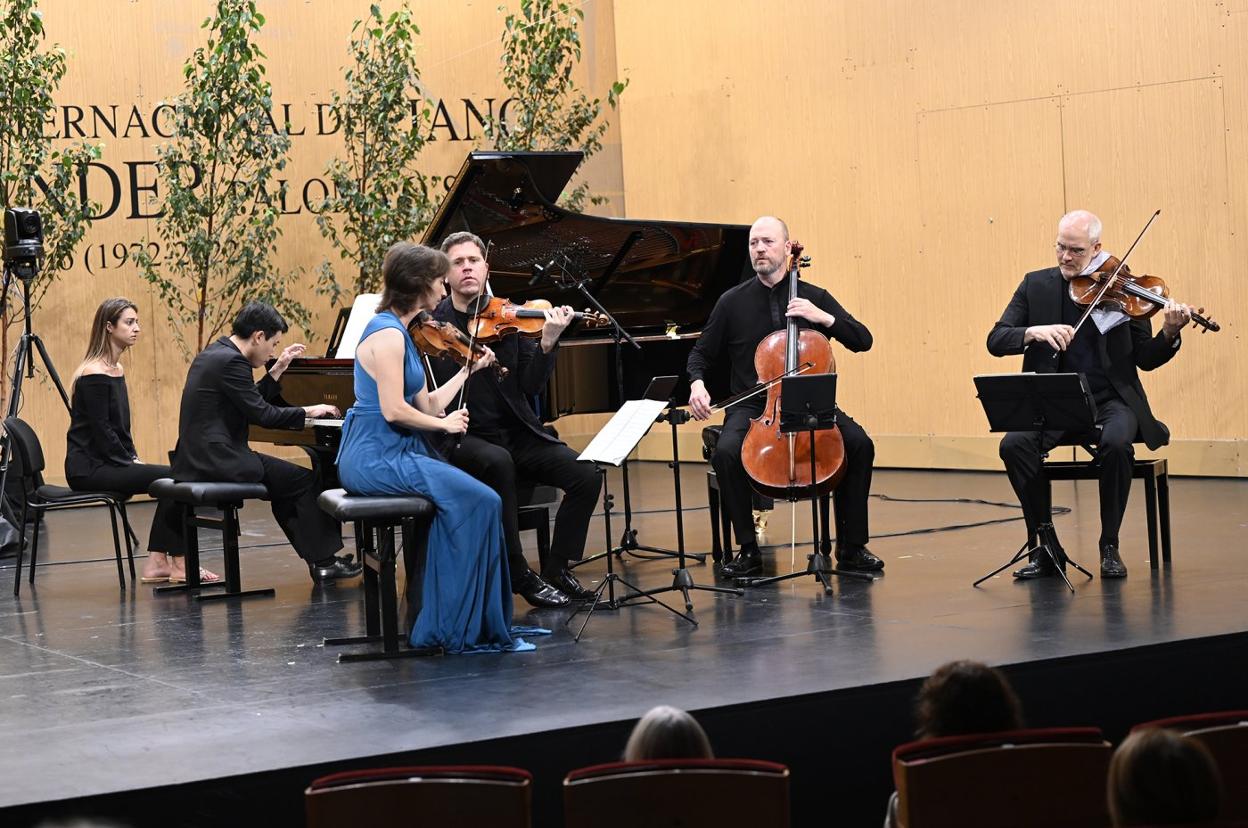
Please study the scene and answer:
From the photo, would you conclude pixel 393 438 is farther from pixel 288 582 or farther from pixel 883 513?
pixel 883 513

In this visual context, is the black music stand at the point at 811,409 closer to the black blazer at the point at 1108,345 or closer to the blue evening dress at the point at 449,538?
the black blazer at the point at 1108,345

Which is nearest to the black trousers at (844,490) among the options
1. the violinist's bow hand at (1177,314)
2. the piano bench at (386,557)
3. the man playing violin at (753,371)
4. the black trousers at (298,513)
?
the man playing violin at (753,371)

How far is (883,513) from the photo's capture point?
722 centimetres

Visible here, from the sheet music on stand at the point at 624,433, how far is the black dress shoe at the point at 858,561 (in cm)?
112

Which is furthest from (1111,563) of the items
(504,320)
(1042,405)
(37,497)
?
(37,497)

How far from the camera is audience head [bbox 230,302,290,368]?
5785mm

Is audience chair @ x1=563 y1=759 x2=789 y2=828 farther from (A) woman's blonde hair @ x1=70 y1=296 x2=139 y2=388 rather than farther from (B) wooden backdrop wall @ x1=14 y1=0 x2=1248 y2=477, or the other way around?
(B) wooden backdrop wall @ x1=14 y1=0 x2=1248 y2=477

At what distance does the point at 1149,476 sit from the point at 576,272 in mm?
2640

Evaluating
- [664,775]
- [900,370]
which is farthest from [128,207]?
[664,775]

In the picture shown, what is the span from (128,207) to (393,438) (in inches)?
209

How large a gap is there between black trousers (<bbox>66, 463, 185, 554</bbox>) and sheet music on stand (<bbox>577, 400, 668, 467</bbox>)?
6.49 feet

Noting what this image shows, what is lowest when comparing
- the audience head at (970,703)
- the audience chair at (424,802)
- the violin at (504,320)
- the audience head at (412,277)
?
the audience chair at (424,802)

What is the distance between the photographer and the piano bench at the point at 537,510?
17.7 feet

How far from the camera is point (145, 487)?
601cm
